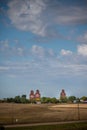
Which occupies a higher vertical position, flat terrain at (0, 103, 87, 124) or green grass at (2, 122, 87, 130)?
flat terrain at (0, 103, 87, 124)

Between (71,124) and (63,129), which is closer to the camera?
(63,129)

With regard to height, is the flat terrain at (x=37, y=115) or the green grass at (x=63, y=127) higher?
the flat terrain at (x=37, y=115)

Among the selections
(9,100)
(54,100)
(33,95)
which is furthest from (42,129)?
(54,100)

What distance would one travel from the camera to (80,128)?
137 feet

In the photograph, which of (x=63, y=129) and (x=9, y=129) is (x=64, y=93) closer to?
(x=63, y=129)

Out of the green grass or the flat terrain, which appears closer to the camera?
the green grass

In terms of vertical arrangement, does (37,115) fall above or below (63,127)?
above

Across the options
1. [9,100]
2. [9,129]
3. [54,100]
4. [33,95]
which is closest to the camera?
[9,129]

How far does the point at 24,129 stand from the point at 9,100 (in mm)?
105904

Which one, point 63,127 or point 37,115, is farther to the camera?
point 37,115

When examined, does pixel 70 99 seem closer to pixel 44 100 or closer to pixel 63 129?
pixel 44 100

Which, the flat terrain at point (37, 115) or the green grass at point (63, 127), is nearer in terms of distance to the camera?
the green grass at point (63, 127)

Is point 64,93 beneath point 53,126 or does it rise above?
above

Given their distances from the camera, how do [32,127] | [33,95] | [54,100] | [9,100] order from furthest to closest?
[54,100] → [9,100] → [33,95] → [32,127]
